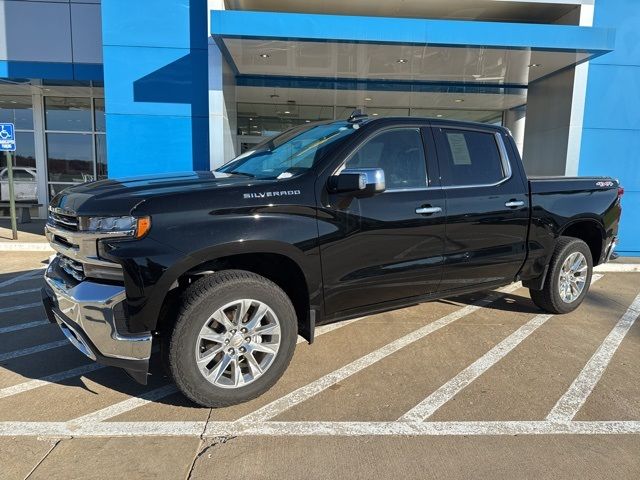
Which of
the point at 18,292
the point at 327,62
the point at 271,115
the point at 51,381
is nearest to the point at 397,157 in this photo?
the point at 51,381

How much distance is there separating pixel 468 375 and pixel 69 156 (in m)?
13.5

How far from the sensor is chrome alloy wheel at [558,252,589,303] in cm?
524

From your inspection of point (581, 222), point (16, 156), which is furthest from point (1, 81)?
point (581, 222)

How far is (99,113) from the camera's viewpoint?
45.3 feet

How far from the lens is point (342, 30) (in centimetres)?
784

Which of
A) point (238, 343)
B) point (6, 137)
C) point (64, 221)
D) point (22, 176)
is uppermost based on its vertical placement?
point (6, 137)

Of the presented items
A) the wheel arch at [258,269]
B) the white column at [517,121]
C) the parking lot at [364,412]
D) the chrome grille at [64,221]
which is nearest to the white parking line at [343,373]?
the parking lot at [364,412]

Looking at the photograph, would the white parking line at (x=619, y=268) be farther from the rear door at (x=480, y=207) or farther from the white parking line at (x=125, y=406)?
the white parking line at (x=125, y=406)

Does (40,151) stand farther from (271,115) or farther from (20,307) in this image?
(20,307)

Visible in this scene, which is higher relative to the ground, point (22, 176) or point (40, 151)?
point (40, 151)

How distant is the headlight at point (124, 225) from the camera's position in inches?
115

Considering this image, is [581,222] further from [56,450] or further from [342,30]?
[56,450]

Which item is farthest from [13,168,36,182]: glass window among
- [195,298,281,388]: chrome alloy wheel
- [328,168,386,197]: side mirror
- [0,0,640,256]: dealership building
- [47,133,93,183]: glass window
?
[328,168,386,197]: side mirror

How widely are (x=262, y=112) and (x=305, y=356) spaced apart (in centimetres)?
1020
